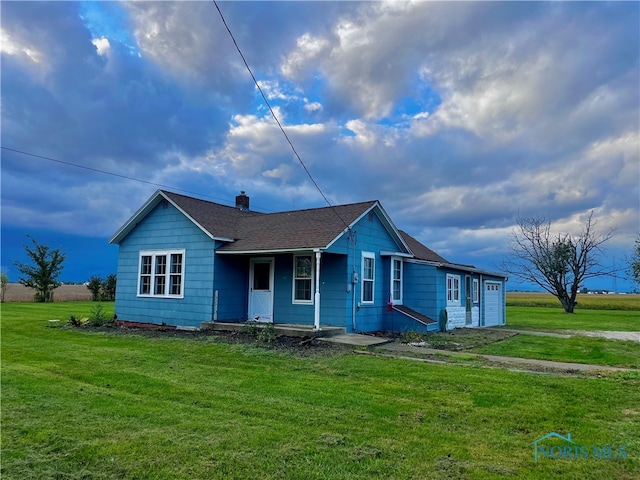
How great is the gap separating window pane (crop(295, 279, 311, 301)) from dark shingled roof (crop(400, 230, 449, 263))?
6.08 metres

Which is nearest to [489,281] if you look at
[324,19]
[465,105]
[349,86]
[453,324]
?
[453,324]

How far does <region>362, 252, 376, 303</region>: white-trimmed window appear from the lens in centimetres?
1532

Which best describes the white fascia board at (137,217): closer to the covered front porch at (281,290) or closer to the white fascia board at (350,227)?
the covered front porch at (281,290)

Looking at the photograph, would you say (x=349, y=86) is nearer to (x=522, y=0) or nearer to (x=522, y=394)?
(x=522, y=0)

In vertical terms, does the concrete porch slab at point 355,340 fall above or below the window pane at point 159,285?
below

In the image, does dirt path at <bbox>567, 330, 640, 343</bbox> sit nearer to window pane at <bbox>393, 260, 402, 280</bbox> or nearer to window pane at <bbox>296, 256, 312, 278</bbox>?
window pane at <bbox>393, 260, 402, 280</bbox>

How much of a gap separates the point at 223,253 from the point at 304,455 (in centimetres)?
1142

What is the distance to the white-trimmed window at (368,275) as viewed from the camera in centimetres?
1532

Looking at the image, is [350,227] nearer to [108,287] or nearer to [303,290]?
[303,290]

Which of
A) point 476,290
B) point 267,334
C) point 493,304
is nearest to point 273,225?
point 267,334

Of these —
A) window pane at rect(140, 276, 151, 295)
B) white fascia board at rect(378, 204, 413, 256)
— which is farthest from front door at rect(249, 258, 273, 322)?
white fascia board at rect(378, 204, 413, 256)

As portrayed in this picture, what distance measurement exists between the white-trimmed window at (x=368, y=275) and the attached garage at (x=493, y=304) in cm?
847

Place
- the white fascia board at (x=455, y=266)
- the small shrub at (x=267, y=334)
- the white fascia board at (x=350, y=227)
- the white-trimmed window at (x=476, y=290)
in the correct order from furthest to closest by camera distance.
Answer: the white-trimmed window at (x=476, y=290) → the white fascia board at (x=455, y=266) → the white fascia board at (x=350, y=227) → the small shrub at (x=267, y=334)

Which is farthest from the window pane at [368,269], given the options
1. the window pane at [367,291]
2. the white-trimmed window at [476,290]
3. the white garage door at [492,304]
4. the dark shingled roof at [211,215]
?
the white garage door at [492,304]
